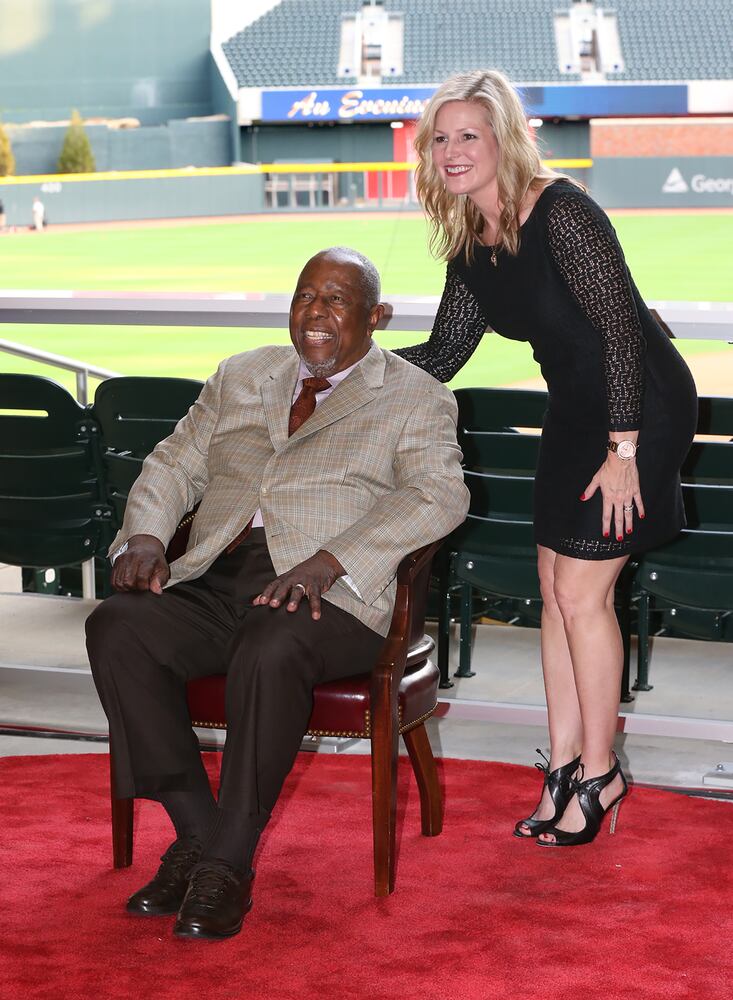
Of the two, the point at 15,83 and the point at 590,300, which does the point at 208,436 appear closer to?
the point at 590,300

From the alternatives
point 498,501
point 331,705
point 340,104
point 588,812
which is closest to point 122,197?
point 340,104

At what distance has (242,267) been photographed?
22641 millimetres

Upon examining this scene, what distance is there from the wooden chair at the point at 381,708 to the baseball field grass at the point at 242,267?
470 inches

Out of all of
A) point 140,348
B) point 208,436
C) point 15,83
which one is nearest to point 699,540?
point 208,436

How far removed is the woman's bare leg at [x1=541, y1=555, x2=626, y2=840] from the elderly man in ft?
0.99

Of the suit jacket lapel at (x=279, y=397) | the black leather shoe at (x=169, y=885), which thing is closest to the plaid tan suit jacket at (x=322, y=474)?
the suit jacket lapel at (x=279, y=397)

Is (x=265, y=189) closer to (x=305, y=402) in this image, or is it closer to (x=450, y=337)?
(x=450, y=337)

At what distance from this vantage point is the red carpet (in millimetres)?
2141

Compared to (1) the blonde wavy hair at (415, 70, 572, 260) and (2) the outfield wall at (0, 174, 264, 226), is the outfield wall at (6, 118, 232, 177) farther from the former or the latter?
(1) the blonde wavy hair at (415, 70, 572, 260)

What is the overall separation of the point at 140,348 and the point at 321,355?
15557mm

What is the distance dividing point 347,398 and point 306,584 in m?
0.41

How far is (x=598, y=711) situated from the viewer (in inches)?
107

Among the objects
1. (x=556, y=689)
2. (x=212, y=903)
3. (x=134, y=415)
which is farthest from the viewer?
(x=134, y=415)

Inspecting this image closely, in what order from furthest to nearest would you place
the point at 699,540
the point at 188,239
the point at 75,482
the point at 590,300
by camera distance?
1. the point at 188,239
2. the point at 75,482
3. the point at 699,540
4. the point at 590,300
